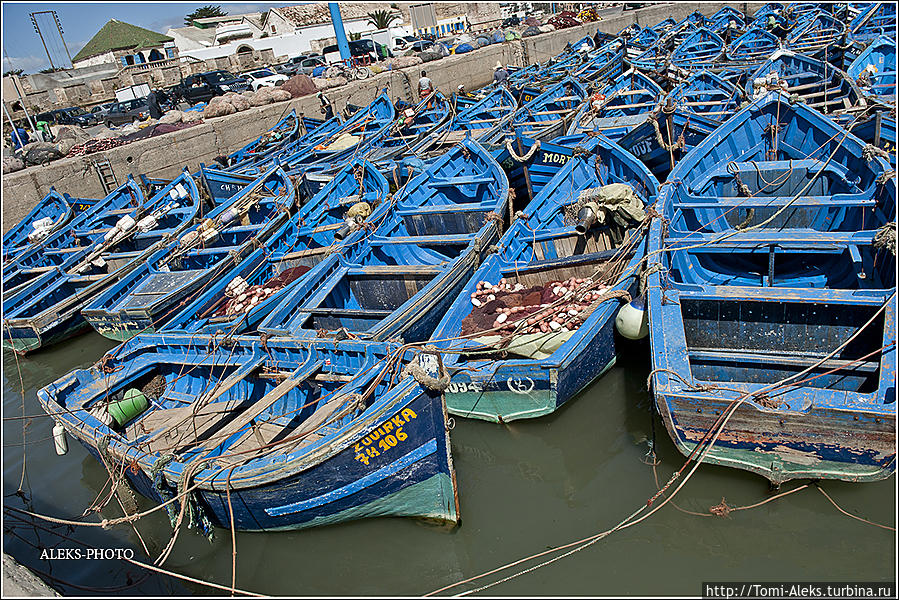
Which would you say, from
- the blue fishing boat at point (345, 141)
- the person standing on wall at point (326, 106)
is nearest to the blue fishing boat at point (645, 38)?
the person standing on wall at point (326, 106)

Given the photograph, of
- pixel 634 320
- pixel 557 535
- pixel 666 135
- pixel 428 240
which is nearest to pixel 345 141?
pixel 428 240

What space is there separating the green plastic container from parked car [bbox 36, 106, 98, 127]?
80.3 ft

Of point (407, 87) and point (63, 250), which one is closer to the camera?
point (63, 250)

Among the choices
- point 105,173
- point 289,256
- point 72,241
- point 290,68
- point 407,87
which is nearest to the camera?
point 289,256

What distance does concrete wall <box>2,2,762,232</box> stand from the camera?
56.9 ft

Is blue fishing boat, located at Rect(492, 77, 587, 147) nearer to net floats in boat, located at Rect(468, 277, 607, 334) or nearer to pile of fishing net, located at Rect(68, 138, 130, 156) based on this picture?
net floats in boat, located at Rect(468, 277, 607, 334)

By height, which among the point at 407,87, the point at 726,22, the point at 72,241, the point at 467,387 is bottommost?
the point at 467,387

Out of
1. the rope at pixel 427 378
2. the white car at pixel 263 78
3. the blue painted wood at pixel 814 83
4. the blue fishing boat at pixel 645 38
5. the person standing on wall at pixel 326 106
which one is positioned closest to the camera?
the rope at pixel 427 378

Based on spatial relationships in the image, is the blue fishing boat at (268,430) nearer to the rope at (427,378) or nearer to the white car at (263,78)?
the rope at (427,378)

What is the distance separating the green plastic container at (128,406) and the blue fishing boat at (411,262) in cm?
190

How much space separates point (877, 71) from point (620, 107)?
7648mm

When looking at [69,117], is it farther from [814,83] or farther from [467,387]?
[814,83]

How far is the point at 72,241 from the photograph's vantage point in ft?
46.6

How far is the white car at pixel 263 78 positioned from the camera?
30375mm
